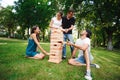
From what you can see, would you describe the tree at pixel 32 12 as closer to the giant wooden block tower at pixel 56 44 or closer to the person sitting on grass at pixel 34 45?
the person sitting on grass at pixel 34 45

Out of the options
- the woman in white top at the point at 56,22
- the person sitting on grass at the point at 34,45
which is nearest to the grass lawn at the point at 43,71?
the person sitting on grass at the point at 34,45

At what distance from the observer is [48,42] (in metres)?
47.2

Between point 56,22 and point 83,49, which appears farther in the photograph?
point 56,22

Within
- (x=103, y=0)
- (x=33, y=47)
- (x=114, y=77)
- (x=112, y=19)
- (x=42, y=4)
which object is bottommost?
(x=114, y=77)

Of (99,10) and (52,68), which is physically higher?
(99,10)

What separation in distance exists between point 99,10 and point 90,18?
5.98ft

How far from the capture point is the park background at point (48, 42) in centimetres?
847

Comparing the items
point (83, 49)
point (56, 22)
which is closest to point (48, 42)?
point (56, 22)

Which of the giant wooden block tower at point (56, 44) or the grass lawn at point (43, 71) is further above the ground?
the giant wooden block tower at point (56, 44)

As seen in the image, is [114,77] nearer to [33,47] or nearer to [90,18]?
[33,47]

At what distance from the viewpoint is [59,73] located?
27.9 ft

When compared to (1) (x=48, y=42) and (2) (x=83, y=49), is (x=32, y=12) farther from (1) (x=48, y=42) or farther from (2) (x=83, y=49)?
(2) (x=83, y=49)

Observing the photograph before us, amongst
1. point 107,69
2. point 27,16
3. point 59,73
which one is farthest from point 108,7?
point 27,16

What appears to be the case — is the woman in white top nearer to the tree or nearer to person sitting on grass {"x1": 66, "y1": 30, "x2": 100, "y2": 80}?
person sitting on grass {"x1": 66, "y1": 30, "x2": 100, "y2": 80}
